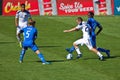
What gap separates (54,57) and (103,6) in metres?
21.5

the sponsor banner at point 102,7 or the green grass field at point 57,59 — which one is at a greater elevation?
the sponsor banner at point 102,7

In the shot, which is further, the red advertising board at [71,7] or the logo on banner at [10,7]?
the logo on banner at [10,7]

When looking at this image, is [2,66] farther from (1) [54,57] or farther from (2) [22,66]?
(1) [54,57]

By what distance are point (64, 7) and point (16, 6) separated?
14.5 feet

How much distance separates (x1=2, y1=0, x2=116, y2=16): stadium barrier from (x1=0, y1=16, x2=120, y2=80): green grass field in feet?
21.1

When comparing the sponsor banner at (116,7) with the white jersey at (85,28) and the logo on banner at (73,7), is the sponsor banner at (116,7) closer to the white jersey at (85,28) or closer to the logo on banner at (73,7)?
the logo on banner at (73,7)

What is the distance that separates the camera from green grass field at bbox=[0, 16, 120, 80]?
17.2 m

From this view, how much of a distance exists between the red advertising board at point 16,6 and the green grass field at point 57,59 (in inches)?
305

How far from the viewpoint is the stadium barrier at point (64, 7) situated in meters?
42.5

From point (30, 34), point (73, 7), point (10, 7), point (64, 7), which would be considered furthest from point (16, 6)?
point (30, 34)

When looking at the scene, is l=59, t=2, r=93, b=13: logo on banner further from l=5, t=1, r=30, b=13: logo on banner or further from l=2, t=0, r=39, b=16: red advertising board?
l=5, t=1, r=30, b=13: logo on banner

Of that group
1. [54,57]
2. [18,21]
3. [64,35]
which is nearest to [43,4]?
[64,35]

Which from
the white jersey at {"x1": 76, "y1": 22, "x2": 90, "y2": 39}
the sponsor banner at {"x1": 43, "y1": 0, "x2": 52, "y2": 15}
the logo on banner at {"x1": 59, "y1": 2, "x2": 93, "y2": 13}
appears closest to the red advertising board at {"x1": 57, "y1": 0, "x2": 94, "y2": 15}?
the logo on banner at {"x1": 59, "y1": 2, "x2": 93, "y2": 13}

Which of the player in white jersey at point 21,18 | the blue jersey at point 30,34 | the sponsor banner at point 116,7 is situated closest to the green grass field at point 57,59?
the blue jersey at point 30,34
